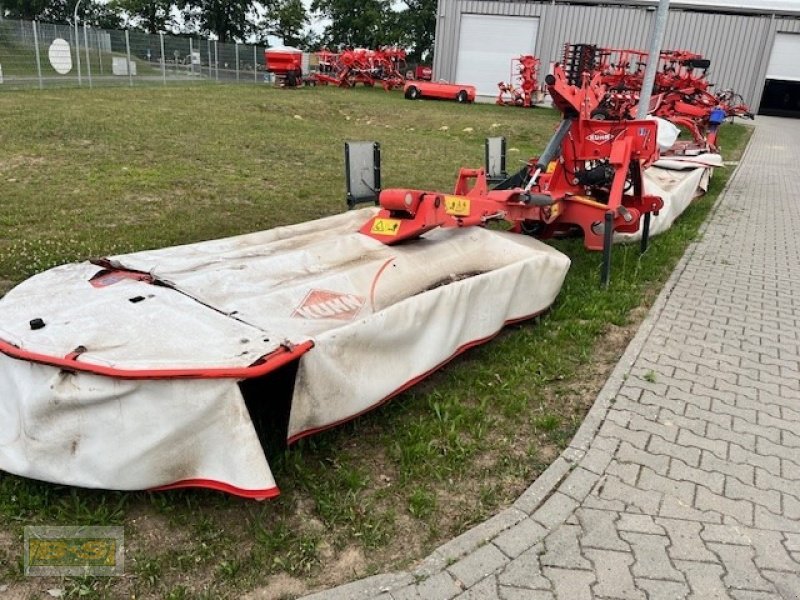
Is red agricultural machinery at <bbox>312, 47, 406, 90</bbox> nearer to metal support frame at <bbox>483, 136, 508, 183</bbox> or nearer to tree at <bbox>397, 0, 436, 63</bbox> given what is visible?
tree at <bbox>397, 0, 436, 63</bbox>

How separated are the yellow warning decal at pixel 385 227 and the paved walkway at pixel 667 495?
5.68 ft

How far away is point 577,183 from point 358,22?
55.5m

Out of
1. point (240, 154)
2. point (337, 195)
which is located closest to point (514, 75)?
point (240, 154)

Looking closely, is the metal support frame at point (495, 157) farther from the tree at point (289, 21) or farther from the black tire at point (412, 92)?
the tree at point (289, 21)

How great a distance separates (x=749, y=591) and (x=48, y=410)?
2.83 meters

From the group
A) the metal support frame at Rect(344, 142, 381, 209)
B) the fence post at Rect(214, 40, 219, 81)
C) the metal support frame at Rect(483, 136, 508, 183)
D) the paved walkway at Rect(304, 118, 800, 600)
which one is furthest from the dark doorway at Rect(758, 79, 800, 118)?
the paved walkway at Rect(304, 118, 800, 600)

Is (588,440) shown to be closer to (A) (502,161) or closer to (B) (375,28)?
(A) (502,161)

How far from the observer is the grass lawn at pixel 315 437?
2629mm

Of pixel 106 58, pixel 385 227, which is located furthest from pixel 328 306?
pixel 106 58

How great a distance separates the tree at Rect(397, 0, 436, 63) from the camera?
54.8m

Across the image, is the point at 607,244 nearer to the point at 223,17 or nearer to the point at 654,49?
the point at 654,49

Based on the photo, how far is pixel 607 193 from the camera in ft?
21.6

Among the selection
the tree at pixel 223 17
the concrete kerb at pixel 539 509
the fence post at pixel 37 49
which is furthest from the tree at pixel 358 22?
the concrete kerb at pixel 539 509

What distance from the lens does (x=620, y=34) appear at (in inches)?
1212
